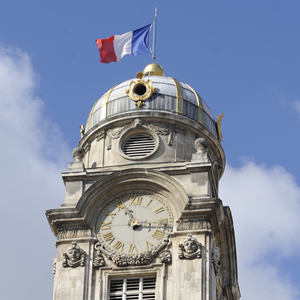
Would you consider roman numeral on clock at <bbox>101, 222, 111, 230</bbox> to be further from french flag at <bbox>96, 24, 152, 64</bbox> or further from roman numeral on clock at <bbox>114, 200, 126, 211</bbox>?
french flag at <bbox>96, 24, 152, 64</bbox>

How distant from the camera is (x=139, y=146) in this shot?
67500 mm

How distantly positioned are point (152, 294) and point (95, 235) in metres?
4.53

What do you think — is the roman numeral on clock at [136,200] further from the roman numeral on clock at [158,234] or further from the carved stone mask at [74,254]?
the carved stone mask at [74,254]

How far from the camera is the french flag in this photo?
73.1 m

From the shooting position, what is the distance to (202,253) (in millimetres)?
61531

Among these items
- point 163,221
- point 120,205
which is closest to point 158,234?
point 163,221

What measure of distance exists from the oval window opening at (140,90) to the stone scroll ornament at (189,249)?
1140 centimetres

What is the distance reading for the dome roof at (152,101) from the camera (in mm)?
69125

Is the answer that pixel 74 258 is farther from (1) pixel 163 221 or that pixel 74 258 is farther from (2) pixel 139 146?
(2) pixel 139 146

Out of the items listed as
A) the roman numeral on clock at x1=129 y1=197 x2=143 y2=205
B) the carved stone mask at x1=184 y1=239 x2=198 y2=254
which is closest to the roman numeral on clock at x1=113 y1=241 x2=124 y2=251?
the roman numeral on clock at x1=129 y1=197 x2=143 y2=205

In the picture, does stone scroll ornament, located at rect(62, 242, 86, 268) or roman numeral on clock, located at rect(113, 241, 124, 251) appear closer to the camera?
stone scroll ornament, located at rect(62, 242, 86, 268)

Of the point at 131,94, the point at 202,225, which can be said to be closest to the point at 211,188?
the point at 202,225

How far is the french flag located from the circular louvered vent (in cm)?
707

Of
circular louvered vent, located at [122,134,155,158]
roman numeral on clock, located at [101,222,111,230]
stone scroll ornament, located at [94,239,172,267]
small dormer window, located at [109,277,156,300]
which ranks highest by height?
circular louvered vent, located at [122,134,155,158]
